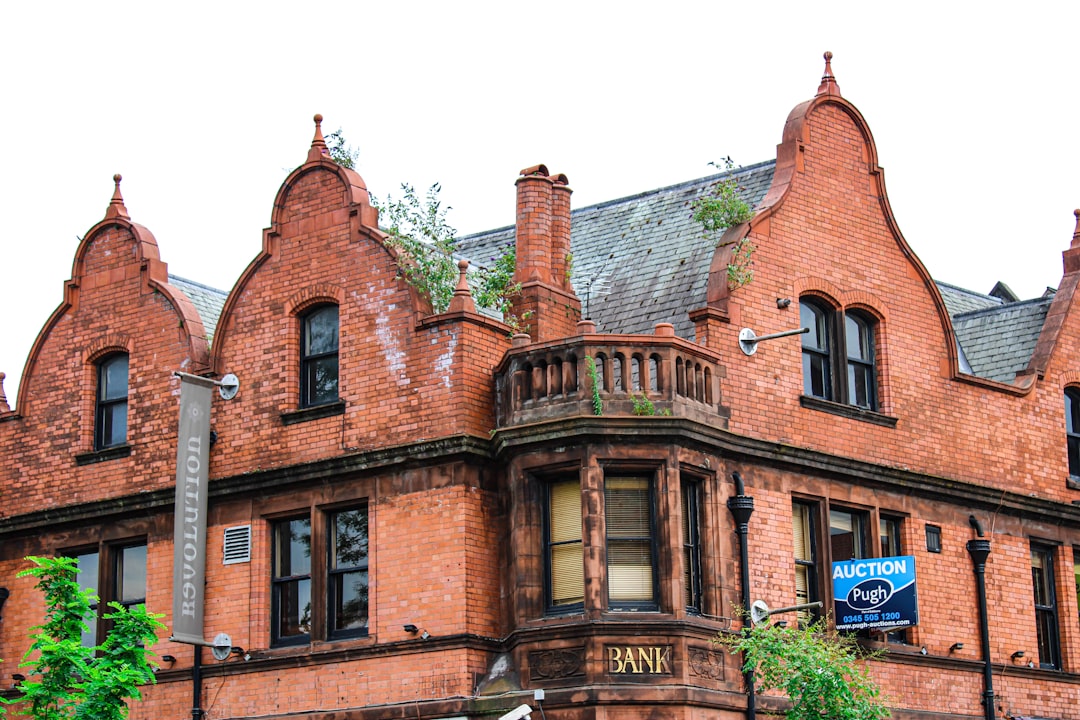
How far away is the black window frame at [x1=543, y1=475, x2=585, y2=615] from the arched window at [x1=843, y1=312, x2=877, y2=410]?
5.90 meters

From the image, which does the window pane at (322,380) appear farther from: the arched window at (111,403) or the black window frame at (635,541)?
the black window frame at (635,541)

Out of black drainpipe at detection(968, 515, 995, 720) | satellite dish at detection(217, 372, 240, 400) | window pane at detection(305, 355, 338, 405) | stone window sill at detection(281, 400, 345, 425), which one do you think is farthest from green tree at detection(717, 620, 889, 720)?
satellite dish at detection(217, 372, 240, 400)

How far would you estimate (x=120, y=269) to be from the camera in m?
33.8

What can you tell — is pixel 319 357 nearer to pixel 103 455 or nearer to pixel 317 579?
pixel 317 579

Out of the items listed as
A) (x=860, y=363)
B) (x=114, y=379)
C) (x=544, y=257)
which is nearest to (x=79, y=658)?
(x=114, y=379)

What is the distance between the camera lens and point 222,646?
3017 centimetres

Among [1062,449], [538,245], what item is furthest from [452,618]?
[1062,449]

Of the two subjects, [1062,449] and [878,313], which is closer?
[878,313]

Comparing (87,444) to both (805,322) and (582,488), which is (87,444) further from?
(805,322)

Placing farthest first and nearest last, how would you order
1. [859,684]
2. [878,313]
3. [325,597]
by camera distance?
[878,313] < [325,597] < [859,684]

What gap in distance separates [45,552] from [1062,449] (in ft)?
57.4

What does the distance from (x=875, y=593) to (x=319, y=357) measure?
9.25 m

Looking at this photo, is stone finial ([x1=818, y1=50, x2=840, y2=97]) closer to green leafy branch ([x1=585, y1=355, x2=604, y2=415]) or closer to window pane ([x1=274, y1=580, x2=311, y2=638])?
green leafy branch ([x1=585, y1=355, x2=604, y2=415])

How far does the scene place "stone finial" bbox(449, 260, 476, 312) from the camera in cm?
2923
